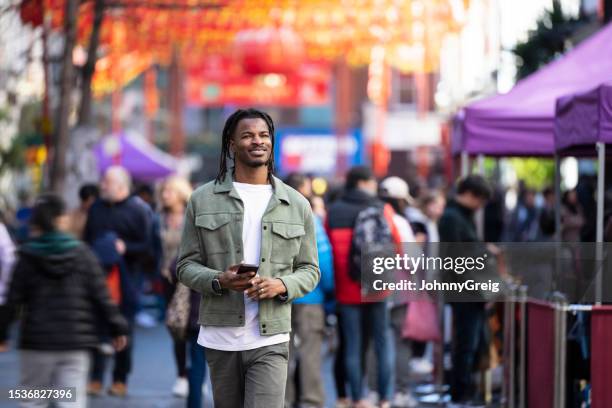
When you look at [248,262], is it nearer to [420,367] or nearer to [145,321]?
[420,367]

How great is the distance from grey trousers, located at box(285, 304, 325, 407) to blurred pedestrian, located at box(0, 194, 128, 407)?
9.84 feet

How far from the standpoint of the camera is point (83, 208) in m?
14.0

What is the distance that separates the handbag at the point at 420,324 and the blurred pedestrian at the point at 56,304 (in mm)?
4917

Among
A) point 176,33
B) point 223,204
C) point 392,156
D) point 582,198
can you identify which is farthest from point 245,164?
point 392,156

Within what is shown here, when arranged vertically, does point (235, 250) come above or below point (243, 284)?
above

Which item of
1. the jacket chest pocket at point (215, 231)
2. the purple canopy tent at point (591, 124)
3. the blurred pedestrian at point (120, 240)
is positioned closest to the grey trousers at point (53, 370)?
the jacket chest pocket at point (215, 231)

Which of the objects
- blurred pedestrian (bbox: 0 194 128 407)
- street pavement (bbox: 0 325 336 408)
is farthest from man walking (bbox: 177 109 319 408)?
street pavement (bbox: 0 325 336 408)

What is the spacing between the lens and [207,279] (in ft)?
21.5

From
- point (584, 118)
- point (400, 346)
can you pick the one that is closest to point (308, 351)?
point (400, 346)

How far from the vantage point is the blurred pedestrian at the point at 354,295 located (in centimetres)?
1136

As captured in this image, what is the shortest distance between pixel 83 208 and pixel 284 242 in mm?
7601

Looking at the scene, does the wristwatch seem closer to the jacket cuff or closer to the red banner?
the jacket cuff

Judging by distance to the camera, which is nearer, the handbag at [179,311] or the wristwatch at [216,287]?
the wristwatch at [216,287]

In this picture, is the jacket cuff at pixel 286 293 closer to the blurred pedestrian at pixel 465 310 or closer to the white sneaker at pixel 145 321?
the blurred pedestrian at pixel 465 310
